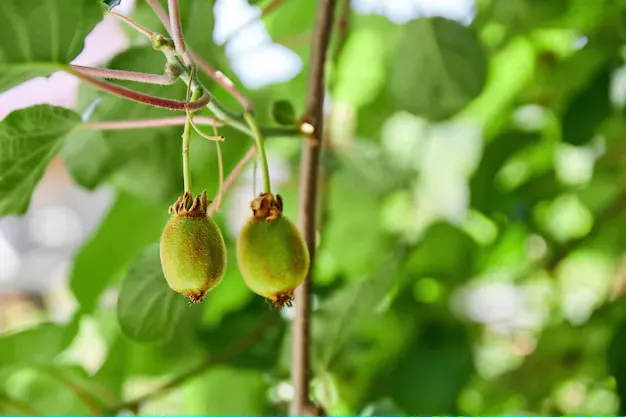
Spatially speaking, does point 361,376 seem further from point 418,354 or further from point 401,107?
point 401,107

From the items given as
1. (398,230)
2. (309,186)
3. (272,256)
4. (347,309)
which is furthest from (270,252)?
(398,230)

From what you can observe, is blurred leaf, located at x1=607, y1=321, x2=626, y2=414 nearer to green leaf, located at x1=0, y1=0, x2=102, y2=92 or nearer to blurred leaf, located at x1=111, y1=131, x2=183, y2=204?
blurred leaf, located at x1=111, y1=131, x2=183, y2=204

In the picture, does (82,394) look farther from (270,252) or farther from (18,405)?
(270,252)

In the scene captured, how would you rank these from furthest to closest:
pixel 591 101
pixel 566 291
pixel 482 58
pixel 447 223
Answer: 1. pixel 566 291
2. pixel 447 223
3. pixel 591 101
4. pixel 482 58

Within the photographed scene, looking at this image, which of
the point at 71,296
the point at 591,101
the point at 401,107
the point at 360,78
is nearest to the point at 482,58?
the point at 401,107

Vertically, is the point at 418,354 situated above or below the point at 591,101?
below

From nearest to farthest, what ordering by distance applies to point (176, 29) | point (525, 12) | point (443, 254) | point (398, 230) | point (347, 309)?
point (176, 29)
point (347, 309)
point (525, 12)
point (443, 254)
point (398, 230)

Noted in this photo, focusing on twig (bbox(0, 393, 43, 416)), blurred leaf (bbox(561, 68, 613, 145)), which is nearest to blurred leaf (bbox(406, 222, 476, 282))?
blurred leaf (bbox(561, 68, 613, 145))
